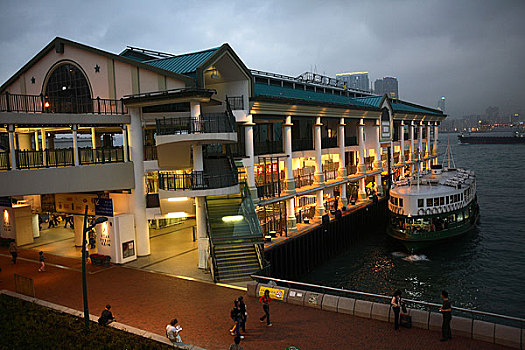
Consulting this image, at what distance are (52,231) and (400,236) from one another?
34409 millimetres

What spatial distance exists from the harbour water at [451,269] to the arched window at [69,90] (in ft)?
75.0

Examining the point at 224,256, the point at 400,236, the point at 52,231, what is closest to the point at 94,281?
the point at 224,256

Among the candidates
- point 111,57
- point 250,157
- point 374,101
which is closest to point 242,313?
point 250,157

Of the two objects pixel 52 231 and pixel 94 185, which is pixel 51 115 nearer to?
pixel 94 185

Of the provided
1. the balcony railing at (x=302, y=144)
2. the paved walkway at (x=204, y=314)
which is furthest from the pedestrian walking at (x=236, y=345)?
the balcony railing at (x=302, y=144)

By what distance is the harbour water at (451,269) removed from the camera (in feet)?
99.2

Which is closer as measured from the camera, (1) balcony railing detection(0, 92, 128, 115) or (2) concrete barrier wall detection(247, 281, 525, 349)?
(2) concrete barrier wall detection(247, 281, 525, 349)

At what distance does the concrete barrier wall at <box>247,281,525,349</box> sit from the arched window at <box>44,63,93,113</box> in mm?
20956

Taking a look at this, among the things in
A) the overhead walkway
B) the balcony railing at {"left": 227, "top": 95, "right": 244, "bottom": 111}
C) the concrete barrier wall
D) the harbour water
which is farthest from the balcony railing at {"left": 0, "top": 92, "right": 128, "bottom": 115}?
the harbour water

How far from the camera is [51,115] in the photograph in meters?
27.4

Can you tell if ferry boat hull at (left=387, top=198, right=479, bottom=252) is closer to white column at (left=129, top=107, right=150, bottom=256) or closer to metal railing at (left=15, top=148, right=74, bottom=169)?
white column at (left=129, top=107, right=150, bottom=256)

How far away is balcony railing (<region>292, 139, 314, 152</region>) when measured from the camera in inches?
1818

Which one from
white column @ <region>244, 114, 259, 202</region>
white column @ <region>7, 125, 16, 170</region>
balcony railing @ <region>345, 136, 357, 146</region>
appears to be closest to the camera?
white column @ <region>7, 125, 16, 170</region>

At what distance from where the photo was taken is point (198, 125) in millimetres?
28203
